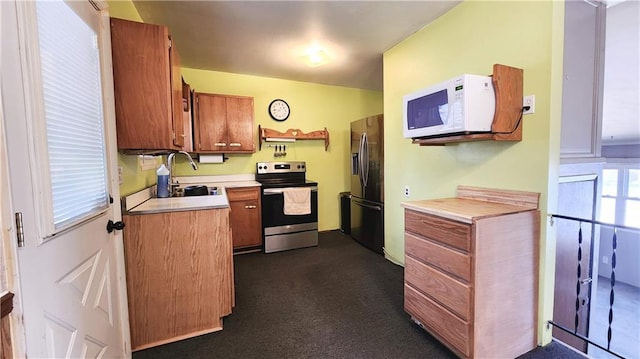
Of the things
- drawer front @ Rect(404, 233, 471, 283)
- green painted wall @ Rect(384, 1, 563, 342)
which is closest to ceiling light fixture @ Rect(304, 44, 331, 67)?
green painted wall @ Rect(384, 1, 563, 342)

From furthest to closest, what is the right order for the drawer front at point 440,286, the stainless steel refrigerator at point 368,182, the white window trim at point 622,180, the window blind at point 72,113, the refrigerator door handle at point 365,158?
the white window trim at point 622,180 → the refrigerator door handle at point 365,158 → the stainless steel refrigerator at point 368,182 → the drawer front at point 440,286 → the window blind at point 72,113

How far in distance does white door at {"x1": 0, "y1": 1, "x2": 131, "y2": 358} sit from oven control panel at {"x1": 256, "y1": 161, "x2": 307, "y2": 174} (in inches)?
99.8

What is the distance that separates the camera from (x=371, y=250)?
366cm

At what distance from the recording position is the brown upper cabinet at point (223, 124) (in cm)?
359

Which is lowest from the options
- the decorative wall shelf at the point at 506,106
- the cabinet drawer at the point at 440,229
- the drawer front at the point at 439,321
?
the drawer front at the point at 439,321

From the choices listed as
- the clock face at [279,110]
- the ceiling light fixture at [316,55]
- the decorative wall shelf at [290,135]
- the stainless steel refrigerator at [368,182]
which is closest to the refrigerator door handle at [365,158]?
the stainless steel refrigerator at [368,182]

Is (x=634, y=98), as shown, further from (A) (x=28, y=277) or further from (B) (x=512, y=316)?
(A) (x=28, y=277)

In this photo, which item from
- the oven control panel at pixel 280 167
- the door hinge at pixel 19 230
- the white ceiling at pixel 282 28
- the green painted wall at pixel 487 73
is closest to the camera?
the door hinge at pixel 19 230

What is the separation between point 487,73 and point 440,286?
1577 mm

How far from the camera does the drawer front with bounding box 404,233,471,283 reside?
1557mm

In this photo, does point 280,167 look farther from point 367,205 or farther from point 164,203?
point 164,203

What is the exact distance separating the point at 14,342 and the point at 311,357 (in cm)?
142

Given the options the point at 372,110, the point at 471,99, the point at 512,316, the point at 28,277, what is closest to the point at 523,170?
the point at 471,99

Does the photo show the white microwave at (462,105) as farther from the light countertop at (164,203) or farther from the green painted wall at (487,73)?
the light countertop at (164,203)
